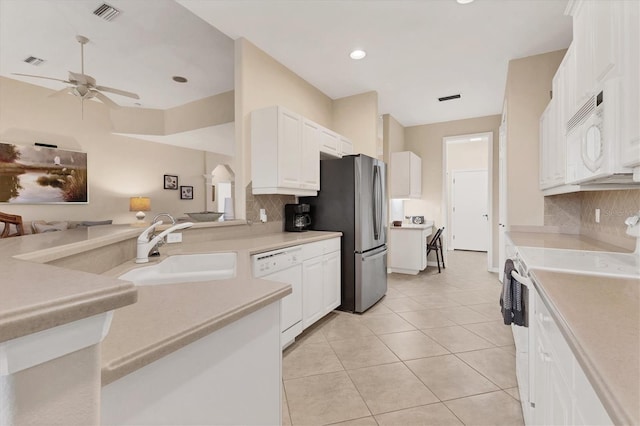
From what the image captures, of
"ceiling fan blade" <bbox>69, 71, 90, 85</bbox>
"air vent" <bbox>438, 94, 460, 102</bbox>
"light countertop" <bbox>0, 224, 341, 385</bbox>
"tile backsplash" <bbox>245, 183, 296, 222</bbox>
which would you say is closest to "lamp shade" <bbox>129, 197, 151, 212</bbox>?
"ceiling fan blade" <bbox>69, 71, 90, 85</bbox>

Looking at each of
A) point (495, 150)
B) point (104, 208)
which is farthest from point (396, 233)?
point (104, 208)

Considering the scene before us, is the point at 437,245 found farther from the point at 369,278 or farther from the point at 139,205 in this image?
the point at 139,205

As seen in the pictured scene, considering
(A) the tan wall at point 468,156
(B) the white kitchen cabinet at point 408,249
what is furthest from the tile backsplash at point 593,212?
(A) the tan wall at point 468,156

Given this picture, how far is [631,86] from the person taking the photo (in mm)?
1159

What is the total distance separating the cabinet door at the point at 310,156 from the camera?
10.4ft

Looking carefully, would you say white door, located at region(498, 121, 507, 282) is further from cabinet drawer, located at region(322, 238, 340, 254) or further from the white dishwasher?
the white dishwasher

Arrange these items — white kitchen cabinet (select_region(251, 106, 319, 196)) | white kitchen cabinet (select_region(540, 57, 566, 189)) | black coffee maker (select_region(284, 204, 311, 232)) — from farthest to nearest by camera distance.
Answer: black coffee maker (select_region(284, 204, 311, 232))
white kitchen cabinet (select_region(251, 106, 319, 196))
white kitchen cabinet (select_region(540, 57, 566, 189))

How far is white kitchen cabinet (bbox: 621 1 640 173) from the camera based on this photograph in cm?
112

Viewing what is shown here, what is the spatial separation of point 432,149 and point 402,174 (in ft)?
3.97

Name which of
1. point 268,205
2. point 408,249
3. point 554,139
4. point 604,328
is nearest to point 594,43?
point 554,139

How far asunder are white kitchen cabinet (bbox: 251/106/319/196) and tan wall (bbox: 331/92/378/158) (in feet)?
4.84

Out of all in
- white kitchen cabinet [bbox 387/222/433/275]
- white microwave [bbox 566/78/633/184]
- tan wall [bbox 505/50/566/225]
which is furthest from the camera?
white kitchen cabinet [bbox 387/222/433/275]

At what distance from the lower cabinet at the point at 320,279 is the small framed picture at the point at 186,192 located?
5046mm

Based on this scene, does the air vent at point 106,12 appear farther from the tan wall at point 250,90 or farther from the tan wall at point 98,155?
the tan wall at point 98,155
